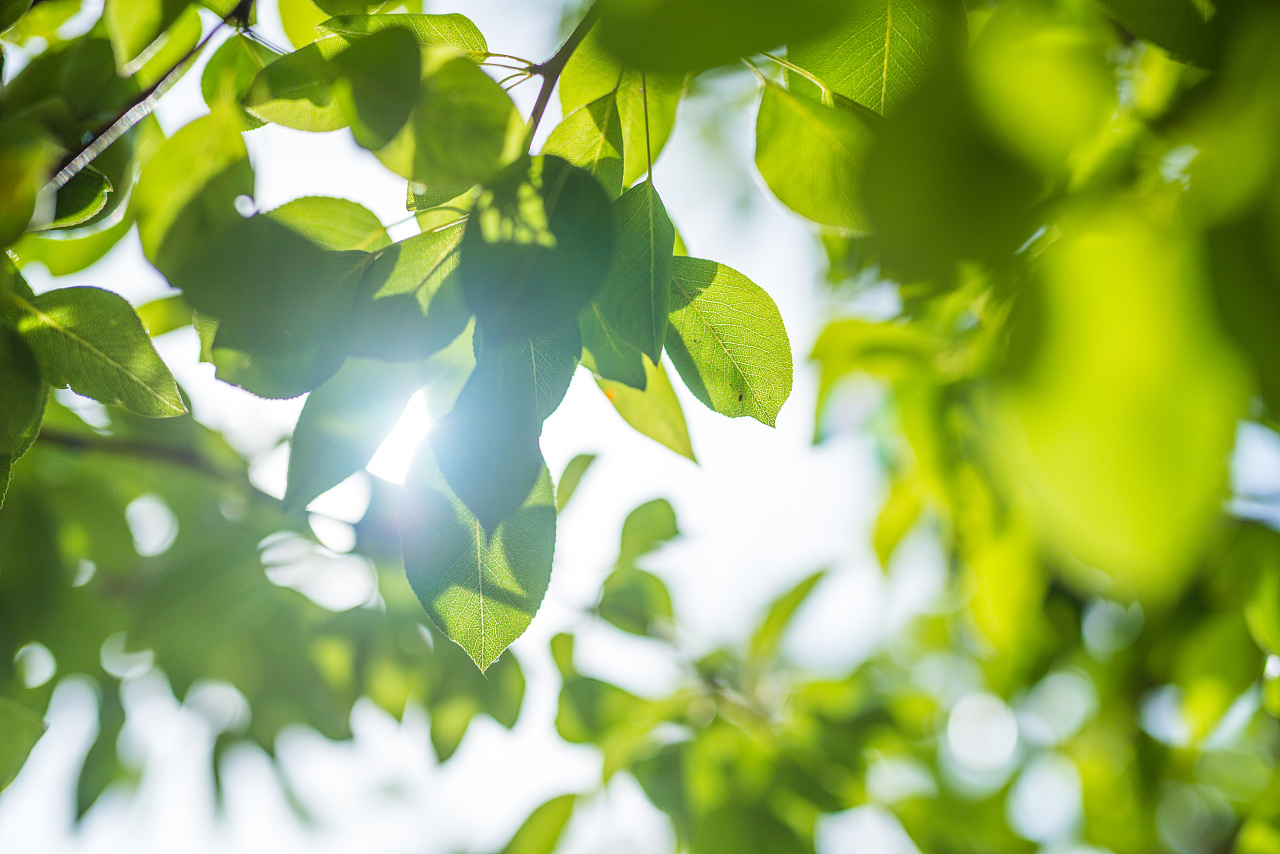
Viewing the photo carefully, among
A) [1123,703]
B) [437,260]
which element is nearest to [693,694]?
[1123,703]

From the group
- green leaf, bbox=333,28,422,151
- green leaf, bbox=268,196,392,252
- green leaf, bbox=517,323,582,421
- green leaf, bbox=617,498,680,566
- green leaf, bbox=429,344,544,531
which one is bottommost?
green leaf, bbox=617,498,680,566

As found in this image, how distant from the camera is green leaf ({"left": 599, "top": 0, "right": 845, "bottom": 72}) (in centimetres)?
13

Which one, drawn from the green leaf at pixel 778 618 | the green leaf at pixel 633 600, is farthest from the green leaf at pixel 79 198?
the green leaf at pixel 778 618

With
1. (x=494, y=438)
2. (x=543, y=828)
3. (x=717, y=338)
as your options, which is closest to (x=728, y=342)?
(x=717, y=338)

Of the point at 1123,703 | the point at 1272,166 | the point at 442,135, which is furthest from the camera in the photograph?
the point at 1123,703

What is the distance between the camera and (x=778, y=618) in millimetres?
890

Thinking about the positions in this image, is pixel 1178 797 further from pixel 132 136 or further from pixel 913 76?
pixel 132 136

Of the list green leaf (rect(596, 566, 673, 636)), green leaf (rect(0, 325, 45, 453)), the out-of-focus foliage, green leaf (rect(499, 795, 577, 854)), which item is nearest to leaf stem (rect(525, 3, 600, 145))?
the out-of-focus foliage

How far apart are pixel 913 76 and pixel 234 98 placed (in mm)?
303

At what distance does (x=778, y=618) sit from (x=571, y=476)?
394 mm

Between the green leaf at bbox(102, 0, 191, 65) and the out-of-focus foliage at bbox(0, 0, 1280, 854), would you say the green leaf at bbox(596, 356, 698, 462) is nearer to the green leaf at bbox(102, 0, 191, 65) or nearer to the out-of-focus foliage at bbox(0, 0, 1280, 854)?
the out-of-focus foliage at bbox(0, 0, 1280, 854)

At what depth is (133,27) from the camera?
281 millimetres

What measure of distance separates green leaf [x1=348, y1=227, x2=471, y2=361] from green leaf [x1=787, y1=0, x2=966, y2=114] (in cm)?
16

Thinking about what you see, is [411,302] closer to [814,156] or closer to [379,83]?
[379,83]
